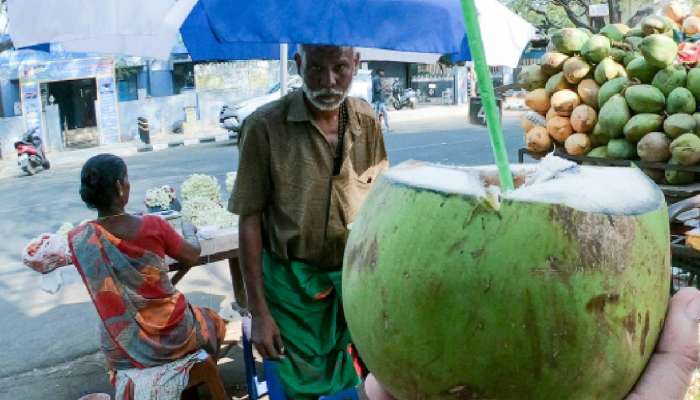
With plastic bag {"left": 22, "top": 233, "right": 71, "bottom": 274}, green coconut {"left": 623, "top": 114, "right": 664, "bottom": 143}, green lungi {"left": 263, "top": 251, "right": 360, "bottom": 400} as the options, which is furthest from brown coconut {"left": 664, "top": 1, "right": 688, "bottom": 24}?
plastic bag {"left": 22, "top": 233, "right": 71, "bottom": 274}

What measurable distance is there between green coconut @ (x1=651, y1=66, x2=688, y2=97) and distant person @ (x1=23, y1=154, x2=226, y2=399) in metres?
2.28

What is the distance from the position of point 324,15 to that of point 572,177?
161cm

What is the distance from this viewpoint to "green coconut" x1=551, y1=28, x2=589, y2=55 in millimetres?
3252

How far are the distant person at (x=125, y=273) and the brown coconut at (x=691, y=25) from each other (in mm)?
2849

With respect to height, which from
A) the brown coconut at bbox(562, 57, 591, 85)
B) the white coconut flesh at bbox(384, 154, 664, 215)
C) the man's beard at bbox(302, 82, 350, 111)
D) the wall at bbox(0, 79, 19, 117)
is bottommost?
the white coconut flesh at bbox(384, 154, 664, 215)

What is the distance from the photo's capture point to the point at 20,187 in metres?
10.1

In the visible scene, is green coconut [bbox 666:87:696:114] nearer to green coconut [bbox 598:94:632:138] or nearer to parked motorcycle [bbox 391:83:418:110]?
green coconut [bbox 598:94:632:138]

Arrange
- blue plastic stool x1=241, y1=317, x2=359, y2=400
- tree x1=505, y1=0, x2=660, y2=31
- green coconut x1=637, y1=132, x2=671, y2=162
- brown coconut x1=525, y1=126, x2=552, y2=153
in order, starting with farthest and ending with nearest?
1. tree x1=505, y1=0, x2=660, y2=31
2. brown coconut x1=525, y1=126, x2=552, y2=153
3. green coconut x1=637, y1=132, x2=671, y2=162
4. blue plastic stool x1=241, y1=317, x2=359, y2=400

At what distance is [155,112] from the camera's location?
651 inches

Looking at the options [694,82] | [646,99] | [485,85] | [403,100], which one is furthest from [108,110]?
[485,85]

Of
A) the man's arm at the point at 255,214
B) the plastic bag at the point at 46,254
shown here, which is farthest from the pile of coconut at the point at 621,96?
the plastic bag at the point at 46,254

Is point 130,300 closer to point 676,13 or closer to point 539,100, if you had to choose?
point 539,100

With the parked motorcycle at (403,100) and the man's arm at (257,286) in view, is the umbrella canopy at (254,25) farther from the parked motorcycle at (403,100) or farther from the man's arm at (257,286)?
the parked motorcycle at (403,100)

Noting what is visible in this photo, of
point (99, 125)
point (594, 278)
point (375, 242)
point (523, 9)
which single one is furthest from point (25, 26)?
point (523, 9)
